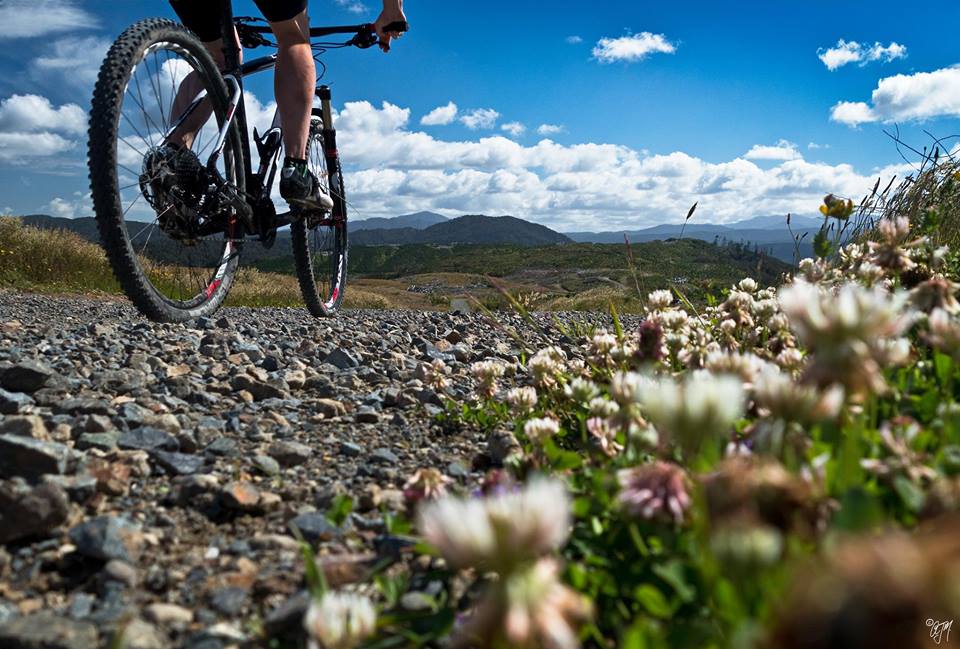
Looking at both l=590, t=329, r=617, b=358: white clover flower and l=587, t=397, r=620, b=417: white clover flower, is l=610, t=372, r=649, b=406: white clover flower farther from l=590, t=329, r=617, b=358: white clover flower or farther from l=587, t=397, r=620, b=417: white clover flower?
l=590, t=329, r=617, b=358: white clover flower

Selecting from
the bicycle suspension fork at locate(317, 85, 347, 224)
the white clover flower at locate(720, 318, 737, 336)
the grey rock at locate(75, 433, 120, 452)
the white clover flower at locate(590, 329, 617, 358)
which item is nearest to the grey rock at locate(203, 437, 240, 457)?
the grey rock at locate(75, 433, 120, 452)

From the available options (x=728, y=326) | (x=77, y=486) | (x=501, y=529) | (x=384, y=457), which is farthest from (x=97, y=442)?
(x=728, y=326)

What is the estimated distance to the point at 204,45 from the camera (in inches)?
182

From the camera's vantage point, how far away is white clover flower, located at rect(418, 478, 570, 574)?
0.79 meters

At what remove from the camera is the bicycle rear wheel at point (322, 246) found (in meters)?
6.31

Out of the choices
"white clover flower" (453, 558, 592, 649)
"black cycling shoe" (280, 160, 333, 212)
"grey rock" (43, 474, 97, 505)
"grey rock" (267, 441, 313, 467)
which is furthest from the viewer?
"black cycling shoe" (280, 160, 333, 212)

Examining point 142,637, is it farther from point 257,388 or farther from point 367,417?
point 257,388

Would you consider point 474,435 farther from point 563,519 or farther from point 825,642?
point 825,642

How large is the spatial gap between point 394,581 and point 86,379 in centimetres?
239

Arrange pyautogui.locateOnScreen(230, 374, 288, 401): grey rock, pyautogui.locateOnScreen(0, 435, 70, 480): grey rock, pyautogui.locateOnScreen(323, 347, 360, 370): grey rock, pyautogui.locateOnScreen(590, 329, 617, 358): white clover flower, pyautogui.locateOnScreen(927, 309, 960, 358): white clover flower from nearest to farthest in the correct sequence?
pyautogui.locateOnScreen(927, 309, 960, 358): white clover flower, pyautogui.locateOnScreen(0, 435, 70, 480): grey rock, pyautogui.locateOnScreen(590, 329, 617, 358): white clover flower, pyautogui.locateOnScreen(230, 374, 288, 401): grey rock, pyautogui.locateOnScreen(323, 347, 360, 370): grey rock

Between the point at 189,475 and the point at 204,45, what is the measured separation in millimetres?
3569

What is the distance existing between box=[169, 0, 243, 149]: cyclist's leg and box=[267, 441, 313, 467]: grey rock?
2.67 metres

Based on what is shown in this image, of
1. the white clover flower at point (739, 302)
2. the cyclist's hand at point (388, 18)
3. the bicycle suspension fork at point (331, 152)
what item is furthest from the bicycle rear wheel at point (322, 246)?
the white clover flower at point (739, 302)

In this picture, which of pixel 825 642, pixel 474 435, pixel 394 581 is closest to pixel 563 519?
pixel 825 642
